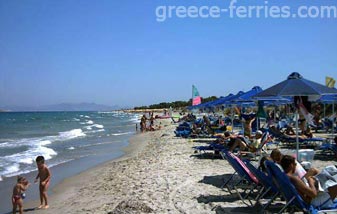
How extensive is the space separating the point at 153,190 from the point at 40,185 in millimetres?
Result: 2015

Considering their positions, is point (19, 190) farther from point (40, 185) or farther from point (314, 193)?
point (314, 193)

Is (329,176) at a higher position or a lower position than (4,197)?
higher

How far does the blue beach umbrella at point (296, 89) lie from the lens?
6879 mm

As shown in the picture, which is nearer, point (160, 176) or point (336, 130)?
point (160, 176)

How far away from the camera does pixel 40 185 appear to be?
6.98 m

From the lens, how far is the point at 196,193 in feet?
21.6

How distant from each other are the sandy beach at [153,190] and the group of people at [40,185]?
0.32 meters

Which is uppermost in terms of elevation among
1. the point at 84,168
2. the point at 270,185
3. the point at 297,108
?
the point at 297,108

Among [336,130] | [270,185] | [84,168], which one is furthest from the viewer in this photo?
[336,130]

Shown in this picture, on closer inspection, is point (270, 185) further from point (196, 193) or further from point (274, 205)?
point (196, 193)

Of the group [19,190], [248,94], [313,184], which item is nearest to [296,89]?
[313,184]

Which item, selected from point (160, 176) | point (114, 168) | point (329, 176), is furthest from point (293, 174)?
point (114, 168)

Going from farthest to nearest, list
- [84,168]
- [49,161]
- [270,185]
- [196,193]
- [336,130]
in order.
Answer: [336,130] → [49,161] → [84,168] → [196,193] → [270,185]

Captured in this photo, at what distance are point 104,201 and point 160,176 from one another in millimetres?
1905
